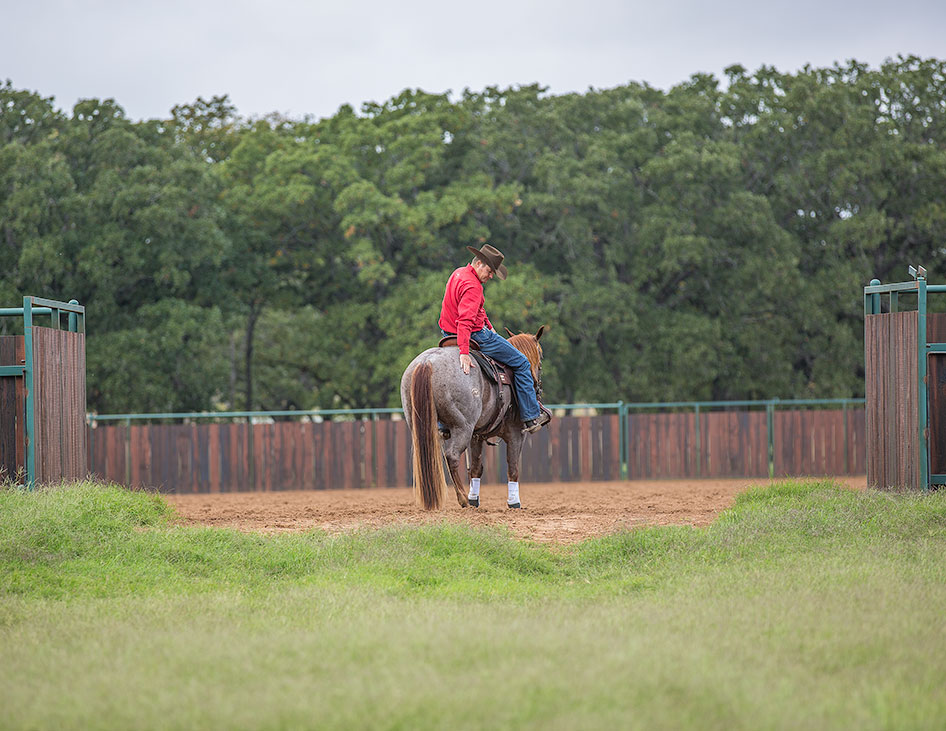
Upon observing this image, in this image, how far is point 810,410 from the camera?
21703 mm

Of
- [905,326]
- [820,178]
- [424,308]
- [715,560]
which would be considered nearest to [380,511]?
[715,560]

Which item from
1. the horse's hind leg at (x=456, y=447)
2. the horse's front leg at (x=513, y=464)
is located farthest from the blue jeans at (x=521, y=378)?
the horse's hind leg at (x=456, y=447)

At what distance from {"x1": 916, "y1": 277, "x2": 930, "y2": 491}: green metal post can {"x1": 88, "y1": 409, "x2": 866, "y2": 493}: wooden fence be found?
10.4 meters

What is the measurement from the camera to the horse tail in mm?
9570

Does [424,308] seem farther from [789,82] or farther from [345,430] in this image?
[789,82]

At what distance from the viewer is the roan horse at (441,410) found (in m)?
9.59

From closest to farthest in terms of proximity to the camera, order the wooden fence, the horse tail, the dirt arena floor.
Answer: the dirt arena floor < the horse tail < the wooden fence

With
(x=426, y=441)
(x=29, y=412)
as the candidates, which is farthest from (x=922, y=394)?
(x=29, y=412)

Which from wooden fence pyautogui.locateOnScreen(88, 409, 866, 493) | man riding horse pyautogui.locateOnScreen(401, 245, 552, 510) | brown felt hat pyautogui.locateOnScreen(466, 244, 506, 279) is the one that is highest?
brown felt hat pyautogui.locateOnScreen(466, 244, 506, 279)

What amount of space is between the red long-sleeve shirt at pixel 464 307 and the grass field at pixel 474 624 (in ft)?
8.09

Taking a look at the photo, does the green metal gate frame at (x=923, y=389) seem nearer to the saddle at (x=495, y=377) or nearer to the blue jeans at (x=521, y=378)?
the blue jeans at (x=521, y=378)

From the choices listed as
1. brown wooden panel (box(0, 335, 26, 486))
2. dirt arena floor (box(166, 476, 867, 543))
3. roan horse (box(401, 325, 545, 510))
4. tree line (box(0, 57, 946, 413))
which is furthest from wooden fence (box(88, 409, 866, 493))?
roan horse (box(401, 325, 545, 510))

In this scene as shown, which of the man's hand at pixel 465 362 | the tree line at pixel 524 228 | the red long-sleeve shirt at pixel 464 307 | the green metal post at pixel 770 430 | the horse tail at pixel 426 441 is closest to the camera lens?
the horse tail at pixel 426 441

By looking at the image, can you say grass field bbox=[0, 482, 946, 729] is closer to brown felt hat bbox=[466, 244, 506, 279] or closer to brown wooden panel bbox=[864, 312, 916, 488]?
brown wooden panel bbox=[864, 312, 916, 488]
